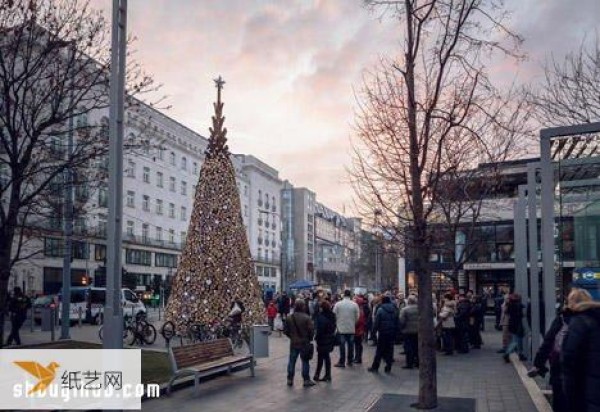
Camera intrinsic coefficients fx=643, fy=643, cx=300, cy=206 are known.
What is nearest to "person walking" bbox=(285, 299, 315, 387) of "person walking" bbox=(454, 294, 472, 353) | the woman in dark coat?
the woman in dark coat

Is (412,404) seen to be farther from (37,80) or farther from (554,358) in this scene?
(37,80)

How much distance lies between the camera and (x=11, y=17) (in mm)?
12492

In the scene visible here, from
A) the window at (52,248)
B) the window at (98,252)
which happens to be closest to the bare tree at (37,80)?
the window at (52,248)

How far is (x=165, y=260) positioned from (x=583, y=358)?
64.4 meters

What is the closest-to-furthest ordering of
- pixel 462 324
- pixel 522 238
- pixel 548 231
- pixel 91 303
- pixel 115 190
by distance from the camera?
pixel 115 190
pixel 548 231
pixel 522 238
pixel 462 324
pixel 91 303

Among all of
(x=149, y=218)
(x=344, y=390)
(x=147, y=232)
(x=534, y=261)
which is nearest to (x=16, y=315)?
(x=344, y=390)

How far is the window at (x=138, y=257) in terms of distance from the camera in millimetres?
60219

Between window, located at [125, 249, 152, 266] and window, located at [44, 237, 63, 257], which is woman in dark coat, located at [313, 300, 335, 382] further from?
window, located at [125, 249, 152, 266]

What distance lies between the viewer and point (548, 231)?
11242mm

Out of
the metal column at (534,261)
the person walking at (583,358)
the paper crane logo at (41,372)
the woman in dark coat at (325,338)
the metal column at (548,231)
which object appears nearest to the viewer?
the person walking at (583,358)

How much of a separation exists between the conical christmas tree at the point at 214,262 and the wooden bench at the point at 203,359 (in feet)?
13.7

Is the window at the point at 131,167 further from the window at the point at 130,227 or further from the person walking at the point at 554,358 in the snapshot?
the person walking at the point at 554,358

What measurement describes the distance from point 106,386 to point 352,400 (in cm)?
437

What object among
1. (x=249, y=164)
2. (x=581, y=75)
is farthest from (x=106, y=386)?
(x=249, y=164)
